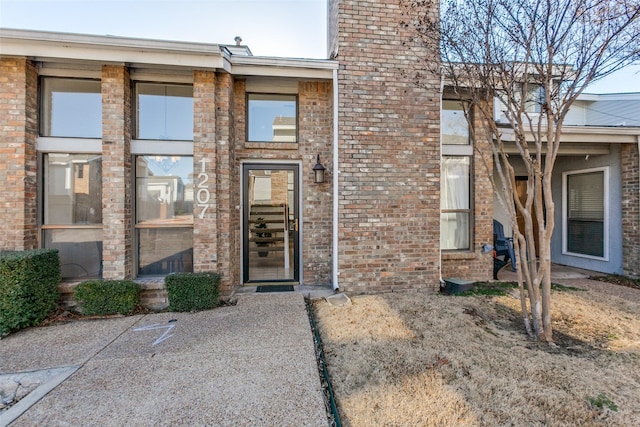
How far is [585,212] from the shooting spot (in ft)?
21.8

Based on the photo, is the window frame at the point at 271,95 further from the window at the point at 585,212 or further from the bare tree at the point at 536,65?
the window at the point at 585,212

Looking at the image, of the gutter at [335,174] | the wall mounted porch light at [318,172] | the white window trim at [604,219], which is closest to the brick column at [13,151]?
the wall mounted porch light at [318,172]

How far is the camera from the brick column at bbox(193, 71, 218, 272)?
422cm

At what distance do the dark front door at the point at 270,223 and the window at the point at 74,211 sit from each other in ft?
7.16

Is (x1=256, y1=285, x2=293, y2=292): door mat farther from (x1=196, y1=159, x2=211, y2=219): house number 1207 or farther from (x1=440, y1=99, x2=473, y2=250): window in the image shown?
(x1=440, y1=99, x2=473, y2=250): window

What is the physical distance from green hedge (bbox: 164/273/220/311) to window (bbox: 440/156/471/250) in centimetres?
418

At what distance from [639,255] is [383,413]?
6956mm

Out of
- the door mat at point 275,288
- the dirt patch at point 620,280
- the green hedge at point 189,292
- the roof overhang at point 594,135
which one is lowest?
the dirt patch at point 620,280

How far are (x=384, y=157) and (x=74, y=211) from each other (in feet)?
15.8

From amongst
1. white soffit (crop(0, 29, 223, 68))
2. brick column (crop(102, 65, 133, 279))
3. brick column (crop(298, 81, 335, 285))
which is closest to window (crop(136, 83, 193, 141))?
brick column (crop(102, 65, 133, 279))

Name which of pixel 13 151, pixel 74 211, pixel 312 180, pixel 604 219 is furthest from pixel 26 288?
pixel 604 219

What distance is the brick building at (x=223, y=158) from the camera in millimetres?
3998

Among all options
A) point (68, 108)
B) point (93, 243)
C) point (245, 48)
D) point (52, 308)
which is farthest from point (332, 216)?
point (245, 48)

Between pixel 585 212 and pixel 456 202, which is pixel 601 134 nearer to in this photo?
pixel 585 212
